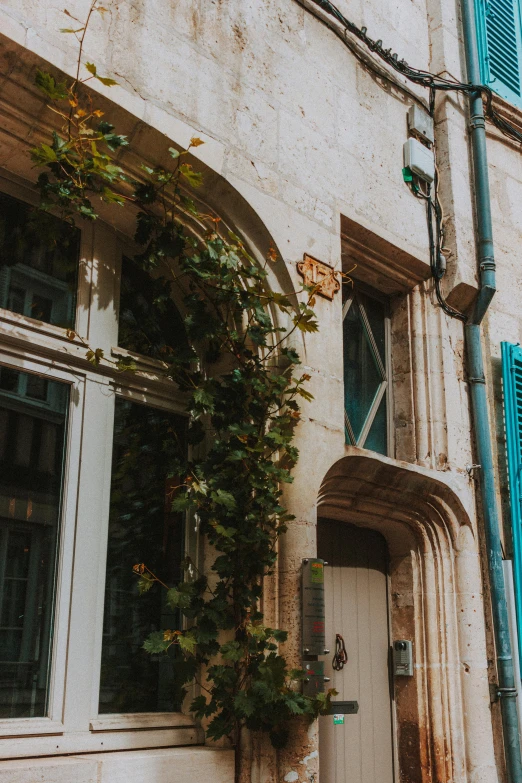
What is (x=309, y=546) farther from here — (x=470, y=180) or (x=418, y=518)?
(x=470, y=180)

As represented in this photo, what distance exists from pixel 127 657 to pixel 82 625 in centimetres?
27

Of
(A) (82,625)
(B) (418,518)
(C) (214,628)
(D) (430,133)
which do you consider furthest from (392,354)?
(A) (82,625)

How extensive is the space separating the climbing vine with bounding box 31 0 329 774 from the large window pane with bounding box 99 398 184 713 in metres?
0.07

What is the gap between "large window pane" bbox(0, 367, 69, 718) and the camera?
323 centimetres

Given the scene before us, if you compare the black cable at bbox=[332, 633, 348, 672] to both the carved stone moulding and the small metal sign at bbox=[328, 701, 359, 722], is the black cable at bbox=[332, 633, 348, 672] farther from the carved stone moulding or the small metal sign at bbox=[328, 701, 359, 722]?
the carved stone moulding

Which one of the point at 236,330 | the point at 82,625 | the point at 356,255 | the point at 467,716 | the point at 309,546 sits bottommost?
the point at 467,716

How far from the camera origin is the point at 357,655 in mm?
4672

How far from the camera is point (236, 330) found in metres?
4.07

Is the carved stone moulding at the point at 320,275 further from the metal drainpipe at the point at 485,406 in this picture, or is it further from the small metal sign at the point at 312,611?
the small metal sign at the point at 312,611

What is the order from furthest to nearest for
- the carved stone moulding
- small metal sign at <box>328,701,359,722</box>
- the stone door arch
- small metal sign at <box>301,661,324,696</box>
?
the stone door arch
small metal sign at <box>328,701,359,722</box>
the carved stone moulding
small metal sign at <box>301,661,324,696</box>

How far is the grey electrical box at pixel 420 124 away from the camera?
538 cm

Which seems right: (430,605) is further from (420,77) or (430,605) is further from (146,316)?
(420,77)

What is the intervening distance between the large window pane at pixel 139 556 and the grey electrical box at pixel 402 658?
1484 millimetres

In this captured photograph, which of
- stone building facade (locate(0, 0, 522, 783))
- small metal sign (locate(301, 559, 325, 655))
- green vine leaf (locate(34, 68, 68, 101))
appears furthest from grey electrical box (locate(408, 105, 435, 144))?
small metal sign (locate(301, 559, 325, 655))
